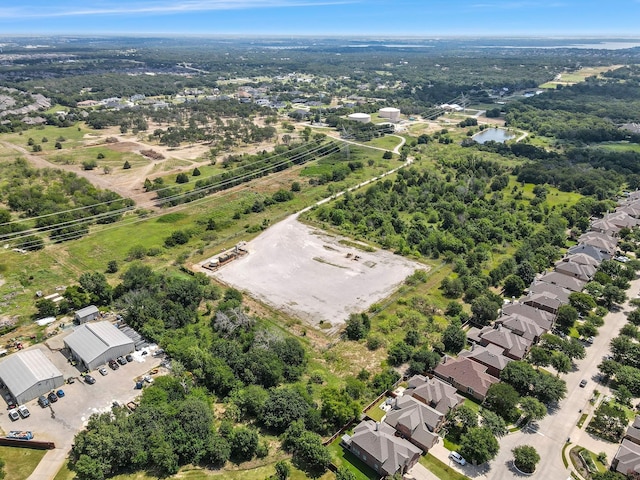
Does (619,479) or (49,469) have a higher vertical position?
(619,479)

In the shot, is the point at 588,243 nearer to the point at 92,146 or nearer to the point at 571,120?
the point at 571,120

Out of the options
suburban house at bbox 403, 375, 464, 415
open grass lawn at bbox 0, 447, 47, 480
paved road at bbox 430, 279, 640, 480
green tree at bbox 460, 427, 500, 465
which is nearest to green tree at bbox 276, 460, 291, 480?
paved road at bbox 430, 279, 640, 480

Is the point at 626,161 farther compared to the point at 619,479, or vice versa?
the point at 626,161

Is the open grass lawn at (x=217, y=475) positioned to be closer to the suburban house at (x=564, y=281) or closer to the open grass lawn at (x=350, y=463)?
the open grass lawn at (x=350, y=463)

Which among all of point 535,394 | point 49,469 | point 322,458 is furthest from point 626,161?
point 49,469

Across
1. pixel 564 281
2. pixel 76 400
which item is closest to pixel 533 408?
pixel 564 281

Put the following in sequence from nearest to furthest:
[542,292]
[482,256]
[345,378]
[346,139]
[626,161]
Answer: [345,378], [542,292], [482,256], [626,161], [346,139]

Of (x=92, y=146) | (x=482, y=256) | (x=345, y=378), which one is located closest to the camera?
(x=345, y=378)
